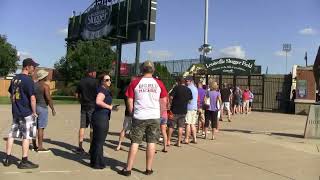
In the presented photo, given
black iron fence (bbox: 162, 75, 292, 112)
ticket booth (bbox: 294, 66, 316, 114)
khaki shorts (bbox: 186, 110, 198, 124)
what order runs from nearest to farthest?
1. khaki shorts (bbox: 186, 110, 198, 124)
2. ticket booth (bbox: 294, 66, 316, 114)
3. black iron fence (bbox: 162, 75, 292, 112)

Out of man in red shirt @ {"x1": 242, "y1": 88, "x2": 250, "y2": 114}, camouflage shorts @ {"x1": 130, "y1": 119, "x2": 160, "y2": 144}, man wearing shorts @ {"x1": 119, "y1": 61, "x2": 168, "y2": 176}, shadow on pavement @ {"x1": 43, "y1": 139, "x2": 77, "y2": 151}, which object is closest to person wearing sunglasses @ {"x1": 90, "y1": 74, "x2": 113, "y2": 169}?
man wearing shorts @ {"x1": 119, "y1": 61, "x2": 168, "y2": 176}

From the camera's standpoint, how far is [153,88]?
28.1ft

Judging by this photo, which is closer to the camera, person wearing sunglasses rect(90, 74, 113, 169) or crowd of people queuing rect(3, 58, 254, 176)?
crowd of people queuing rect(3, 58, 254, 176)

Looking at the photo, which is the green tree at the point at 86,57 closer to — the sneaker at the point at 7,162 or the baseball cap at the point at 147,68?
the sneaker at the point at 7,162

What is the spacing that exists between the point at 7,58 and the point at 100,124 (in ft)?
167

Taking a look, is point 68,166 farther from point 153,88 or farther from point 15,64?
point 15,64

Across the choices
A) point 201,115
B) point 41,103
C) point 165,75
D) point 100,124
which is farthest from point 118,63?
point 100,124

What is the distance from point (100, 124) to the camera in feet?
30.1

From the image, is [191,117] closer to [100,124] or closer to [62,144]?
[62,144]

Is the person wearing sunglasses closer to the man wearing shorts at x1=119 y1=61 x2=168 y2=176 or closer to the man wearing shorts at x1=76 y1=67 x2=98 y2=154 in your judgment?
the man wearing shorts at x1=119 y1=61 x2=168 y2=176

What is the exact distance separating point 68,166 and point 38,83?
228cm

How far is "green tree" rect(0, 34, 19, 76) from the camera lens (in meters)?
57.3

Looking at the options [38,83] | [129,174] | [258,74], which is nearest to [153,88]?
[129,174]

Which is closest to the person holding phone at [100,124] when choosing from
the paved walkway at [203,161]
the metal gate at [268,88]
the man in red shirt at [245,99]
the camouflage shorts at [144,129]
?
the paved walkway at [203,161]
